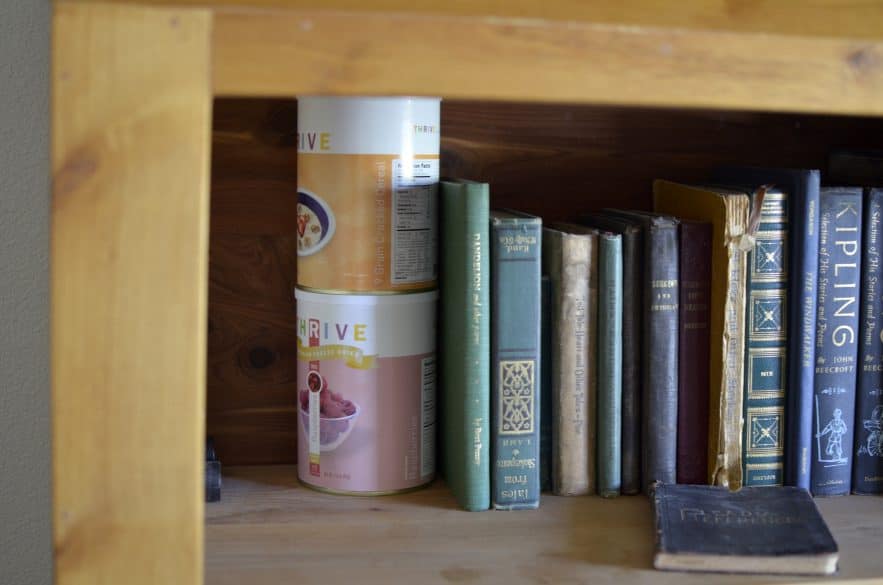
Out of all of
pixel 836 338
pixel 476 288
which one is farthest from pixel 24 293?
pixel 836 338

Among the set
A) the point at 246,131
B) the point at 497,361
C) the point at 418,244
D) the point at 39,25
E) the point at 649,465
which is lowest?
the point at 649,465

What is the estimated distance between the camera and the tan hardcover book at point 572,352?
0.92m

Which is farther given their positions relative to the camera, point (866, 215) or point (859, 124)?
point (859, 124)

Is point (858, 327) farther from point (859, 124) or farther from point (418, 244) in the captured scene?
point (418, 244)

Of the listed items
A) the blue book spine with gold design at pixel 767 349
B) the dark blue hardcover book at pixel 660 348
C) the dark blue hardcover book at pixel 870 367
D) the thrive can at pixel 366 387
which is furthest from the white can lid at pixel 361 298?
the dark blue hardcover book at pixel 870 367

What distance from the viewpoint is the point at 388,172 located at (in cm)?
91

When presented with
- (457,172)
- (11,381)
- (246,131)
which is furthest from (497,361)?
(11,381)

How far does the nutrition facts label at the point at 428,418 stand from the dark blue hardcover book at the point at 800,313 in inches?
13.7

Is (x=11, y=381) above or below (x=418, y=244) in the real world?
below

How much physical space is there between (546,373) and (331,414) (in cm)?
21

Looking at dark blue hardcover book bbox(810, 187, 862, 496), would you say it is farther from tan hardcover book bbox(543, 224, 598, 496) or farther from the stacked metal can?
the stacked metal can

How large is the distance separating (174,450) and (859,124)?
0.89m

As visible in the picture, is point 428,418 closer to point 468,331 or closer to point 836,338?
point 468,331

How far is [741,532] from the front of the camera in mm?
828
